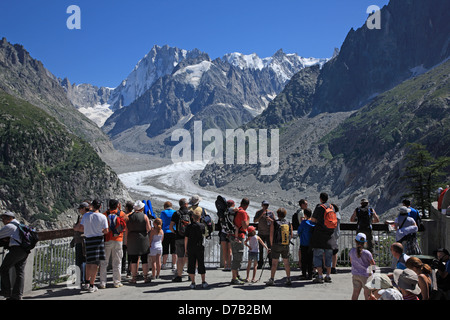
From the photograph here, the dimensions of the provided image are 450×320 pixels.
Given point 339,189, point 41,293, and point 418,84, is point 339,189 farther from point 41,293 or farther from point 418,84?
point 41,293

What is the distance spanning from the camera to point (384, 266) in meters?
14.9

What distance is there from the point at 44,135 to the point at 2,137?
1435 centimetres

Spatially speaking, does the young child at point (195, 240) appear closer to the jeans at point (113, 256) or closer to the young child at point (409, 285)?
the jeans at point (113, 256)

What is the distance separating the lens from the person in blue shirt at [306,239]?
1214 cm

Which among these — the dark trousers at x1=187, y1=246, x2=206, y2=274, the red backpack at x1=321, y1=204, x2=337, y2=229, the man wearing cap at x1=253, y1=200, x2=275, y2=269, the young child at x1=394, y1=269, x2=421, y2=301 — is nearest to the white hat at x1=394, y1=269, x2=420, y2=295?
the young child at x1=394, y1=269, x2=421, y2=301

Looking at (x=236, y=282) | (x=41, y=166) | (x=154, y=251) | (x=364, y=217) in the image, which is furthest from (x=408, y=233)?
(x=41, y=166)

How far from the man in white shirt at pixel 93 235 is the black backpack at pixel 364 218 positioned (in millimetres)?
7200

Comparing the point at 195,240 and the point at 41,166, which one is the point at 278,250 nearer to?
the point at 195,240

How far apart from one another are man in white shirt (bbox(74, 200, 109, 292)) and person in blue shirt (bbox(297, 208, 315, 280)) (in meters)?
5.22

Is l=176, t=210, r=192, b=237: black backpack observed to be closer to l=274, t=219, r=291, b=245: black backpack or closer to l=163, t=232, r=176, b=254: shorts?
l=163, t=232, r=176, b=254: shorts

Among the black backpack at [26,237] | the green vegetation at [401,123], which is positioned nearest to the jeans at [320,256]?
the black backpack at [26,237]

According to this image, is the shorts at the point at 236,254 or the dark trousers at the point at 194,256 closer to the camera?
the dark trousers at the point at 194,256

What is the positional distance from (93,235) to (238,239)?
12.5 ft
